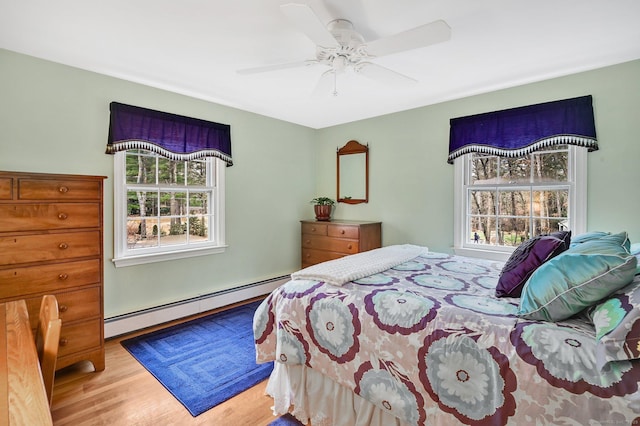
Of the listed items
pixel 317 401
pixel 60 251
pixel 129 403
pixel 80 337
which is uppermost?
pixel 60 251

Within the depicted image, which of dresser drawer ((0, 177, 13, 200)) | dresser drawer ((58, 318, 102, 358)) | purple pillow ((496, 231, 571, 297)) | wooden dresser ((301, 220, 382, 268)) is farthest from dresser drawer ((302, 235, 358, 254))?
dresser drawer ((0, 177, 13, 200))

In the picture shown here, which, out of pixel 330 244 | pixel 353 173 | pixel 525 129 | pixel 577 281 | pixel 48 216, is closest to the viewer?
pixel 577 281

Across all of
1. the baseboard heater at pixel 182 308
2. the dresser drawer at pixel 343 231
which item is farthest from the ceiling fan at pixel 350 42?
the baseboard heater at pixel 182 308

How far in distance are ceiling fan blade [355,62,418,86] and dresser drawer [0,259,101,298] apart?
2338 mm

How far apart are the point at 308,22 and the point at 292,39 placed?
2.02ft

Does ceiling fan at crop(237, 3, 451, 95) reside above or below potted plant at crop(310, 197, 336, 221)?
above

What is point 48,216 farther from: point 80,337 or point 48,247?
point 80,337

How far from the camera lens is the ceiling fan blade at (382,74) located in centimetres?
224

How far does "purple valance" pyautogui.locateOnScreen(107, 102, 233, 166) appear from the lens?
283 centimetres

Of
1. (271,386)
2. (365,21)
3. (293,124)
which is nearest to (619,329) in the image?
(271,386)

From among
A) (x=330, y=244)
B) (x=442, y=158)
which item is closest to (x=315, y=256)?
(x=330, y=244)

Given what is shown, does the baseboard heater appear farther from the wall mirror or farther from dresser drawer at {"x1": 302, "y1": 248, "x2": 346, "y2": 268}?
the wall mirror

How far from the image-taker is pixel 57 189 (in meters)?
2.12

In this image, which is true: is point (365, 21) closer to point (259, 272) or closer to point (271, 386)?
point (271, 386)
